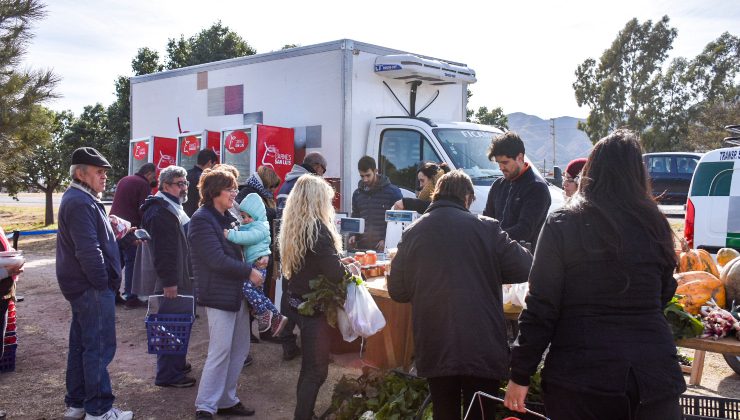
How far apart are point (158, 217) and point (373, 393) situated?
226 cm

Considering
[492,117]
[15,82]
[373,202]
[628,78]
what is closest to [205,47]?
[15,82]

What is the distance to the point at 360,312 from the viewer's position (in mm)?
4062

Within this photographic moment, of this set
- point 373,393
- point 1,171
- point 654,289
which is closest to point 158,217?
point 373,393

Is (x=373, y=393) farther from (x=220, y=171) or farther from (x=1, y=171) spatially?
(x=1, y=171)

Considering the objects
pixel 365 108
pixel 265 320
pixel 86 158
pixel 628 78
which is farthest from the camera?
pixel 628 78

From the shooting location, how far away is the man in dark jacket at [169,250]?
5.01 m

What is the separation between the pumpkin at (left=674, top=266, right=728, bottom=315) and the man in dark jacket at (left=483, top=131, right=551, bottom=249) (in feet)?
3.68

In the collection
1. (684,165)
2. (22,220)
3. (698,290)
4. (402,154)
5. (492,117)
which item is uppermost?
(492,117)

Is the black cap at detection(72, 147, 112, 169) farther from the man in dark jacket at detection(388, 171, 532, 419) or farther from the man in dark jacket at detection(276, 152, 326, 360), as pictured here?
the man in dark jacket at detection(388, 171, 532, 419)

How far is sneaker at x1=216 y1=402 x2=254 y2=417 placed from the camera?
4723 mm

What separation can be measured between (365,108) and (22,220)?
19.9 metres

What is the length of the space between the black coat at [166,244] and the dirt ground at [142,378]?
973mm

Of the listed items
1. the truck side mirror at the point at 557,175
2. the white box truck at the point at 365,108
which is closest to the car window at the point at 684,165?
the truck side mirror at the point at 557,175

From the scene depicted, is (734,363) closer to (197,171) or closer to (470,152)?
(470,152)
